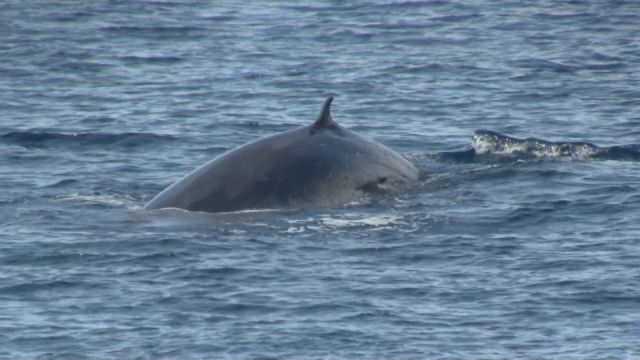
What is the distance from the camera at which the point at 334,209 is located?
20656mm

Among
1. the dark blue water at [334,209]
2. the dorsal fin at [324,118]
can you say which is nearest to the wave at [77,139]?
the dark blue water at [334,209]

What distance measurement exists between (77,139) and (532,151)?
7.62m

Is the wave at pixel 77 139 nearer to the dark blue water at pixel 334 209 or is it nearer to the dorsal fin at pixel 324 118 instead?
the dark blue water at pixel 334 209

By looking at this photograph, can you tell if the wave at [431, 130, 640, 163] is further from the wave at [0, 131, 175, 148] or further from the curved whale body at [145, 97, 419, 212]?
the wave at [0, 131, 175, 148]

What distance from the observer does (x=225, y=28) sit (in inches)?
1747

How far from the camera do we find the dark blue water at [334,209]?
16.1 meters

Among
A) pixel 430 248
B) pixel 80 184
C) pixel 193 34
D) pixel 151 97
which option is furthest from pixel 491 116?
pixel 193 34

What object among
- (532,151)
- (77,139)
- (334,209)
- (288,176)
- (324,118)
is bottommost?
(77,139)

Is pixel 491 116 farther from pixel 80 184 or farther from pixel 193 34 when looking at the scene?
pixel 193 34

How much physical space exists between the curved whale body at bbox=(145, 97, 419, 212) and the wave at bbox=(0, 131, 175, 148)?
265 inches

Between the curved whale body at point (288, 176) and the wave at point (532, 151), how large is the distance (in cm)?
372

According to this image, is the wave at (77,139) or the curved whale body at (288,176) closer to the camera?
the curved whale body at (288,176)

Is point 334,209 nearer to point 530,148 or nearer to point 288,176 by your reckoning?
point 288,176

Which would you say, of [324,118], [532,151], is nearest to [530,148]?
[532,151]
